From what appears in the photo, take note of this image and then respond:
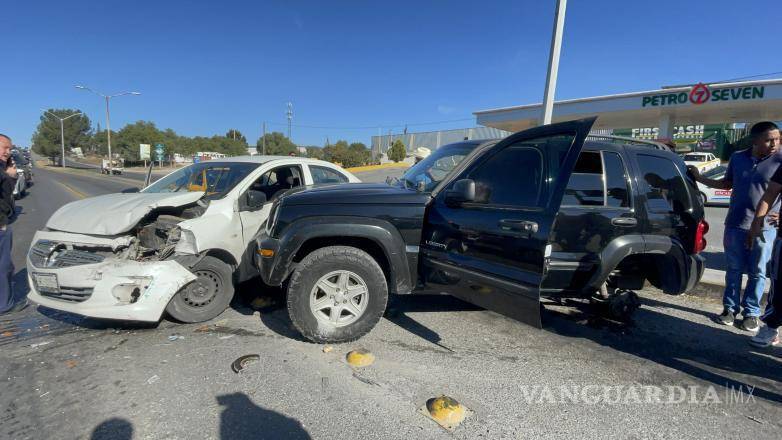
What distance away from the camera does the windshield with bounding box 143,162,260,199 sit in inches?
179

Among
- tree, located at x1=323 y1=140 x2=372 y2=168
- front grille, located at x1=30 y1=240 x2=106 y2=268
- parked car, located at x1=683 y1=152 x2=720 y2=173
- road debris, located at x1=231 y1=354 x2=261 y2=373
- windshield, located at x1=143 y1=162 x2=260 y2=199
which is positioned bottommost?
road debris, located at x1=231 y1=354 x2=261 y2=373

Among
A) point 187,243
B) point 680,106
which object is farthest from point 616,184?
point 680,106

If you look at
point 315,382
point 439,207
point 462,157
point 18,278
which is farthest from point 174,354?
point 18,278

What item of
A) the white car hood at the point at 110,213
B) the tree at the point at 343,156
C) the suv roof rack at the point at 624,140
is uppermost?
the tree at the point at 343,156

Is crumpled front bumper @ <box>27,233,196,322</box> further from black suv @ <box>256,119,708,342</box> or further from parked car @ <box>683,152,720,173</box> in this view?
parked car @ <box>683,152,720,173</box>

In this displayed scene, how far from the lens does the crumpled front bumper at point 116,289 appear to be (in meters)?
3.35

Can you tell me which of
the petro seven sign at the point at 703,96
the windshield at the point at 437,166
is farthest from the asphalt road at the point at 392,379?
the petro seven sign at the point at 703,96

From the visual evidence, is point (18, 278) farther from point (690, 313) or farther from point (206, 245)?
point (690, 313)

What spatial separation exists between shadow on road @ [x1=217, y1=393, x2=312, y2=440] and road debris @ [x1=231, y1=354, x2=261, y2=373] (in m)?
0.39

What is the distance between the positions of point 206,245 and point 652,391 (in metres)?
3.97

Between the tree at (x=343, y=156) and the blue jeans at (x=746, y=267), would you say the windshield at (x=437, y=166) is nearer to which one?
the blue jeans at (x=746, y=267)

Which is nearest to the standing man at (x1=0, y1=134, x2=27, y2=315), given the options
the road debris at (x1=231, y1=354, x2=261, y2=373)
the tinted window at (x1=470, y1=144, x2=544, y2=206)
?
the road debris at (x1=231, y1=354, x2=261, y2=373)

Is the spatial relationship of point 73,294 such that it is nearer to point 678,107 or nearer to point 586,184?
point 586,184

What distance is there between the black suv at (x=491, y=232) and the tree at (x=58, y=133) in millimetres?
87805
